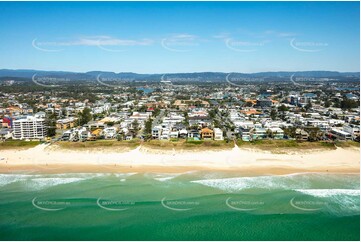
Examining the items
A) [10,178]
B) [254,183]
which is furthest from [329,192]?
[10,178]

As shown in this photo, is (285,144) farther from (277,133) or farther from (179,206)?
(179,206)

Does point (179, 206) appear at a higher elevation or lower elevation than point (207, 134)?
lower

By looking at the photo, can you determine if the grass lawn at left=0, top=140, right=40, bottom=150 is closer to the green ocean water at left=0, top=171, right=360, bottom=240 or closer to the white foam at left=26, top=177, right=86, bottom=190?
the green ocean water at left=0, top=171, right=360, bottom=240

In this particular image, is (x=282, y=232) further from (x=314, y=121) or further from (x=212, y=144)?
(x=314, y=121)

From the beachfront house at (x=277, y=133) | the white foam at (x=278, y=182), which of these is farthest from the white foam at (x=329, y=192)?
the beachfront house at (x=277, y=133)

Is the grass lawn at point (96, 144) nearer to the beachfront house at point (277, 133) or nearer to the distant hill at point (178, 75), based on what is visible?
the beachfront house at point (277, 133)

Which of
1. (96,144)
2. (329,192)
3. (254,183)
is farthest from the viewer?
(96,144)
